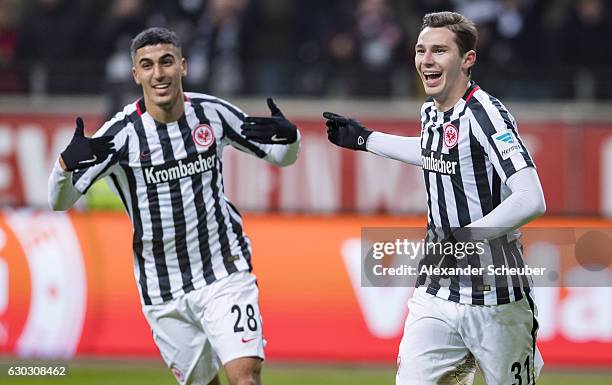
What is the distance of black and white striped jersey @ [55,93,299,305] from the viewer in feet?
22.4

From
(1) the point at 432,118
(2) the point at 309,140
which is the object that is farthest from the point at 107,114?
(1) the point at 432,118

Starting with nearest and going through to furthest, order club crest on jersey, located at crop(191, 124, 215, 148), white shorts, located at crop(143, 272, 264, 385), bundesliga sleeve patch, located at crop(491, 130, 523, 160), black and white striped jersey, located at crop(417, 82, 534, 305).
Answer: bundesliga sleeve patch, located at crop(491, 130, 523, 160), black and white striped jersey, located at crop(417, 82, 534, 305), white shorts, located at crop(143, 272, 264, 385), club crest on jersey, located at crop(191, 124, 215, 148)

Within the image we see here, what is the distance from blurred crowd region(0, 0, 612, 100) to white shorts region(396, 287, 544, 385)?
24.7 ft

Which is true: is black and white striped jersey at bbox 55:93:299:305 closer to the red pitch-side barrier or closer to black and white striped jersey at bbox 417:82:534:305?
black and white striped jersey at bbox 417:82:534:305

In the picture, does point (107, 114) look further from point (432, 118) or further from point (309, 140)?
point (432, 118)

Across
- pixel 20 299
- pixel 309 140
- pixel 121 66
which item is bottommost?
pixel 20 299

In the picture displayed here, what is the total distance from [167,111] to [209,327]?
4.03 ft

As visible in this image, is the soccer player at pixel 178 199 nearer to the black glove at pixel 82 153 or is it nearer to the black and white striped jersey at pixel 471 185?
the black glove at pixel 82 153

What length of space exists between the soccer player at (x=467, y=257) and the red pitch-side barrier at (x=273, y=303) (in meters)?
3.94

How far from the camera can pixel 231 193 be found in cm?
1373

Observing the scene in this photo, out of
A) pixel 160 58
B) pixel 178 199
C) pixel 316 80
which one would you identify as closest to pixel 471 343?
pixel 178 199

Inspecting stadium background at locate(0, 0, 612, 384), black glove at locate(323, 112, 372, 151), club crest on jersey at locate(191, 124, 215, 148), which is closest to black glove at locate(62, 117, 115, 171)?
club crest on jersey at locate(191, 124, 215, 148)

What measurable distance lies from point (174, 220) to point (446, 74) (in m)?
1.81

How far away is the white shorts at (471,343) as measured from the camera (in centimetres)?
588
